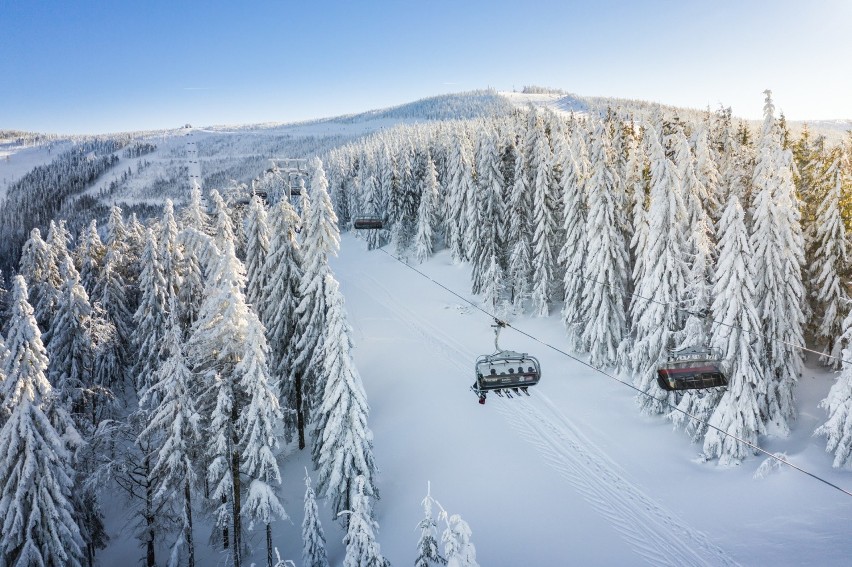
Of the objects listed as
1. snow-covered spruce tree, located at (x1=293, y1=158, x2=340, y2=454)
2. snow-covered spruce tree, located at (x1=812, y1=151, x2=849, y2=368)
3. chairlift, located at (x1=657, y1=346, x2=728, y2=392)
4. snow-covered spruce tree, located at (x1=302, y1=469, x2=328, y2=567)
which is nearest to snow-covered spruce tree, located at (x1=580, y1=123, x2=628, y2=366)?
snow-covered spruce tree, located at (x1=812, y1=151, x2=849, y2=368)

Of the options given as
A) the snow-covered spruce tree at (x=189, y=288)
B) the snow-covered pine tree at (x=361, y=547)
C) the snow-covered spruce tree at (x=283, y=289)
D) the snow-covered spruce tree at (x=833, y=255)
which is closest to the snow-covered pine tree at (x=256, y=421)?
the snow-covered pine tree at (x=361, y=547)

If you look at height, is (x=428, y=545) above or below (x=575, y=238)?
below

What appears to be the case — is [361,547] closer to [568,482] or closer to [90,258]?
[568,482]

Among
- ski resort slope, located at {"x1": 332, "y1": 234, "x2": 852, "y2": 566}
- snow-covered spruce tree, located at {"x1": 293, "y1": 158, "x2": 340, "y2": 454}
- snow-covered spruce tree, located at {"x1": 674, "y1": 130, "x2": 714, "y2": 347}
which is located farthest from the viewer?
snow-covered spruce tree, located at {"x1": 674, "y1": 130, "x2": 714, "y2": 347}

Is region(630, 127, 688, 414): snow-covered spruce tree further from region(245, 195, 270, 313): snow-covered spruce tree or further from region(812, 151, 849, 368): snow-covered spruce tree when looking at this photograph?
region(245, 195, 270, 313): snow-covered spruce tree

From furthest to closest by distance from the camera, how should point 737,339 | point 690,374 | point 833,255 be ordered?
point 833,255
point 737,339
point 690,374

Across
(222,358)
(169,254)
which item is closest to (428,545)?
(222,358)

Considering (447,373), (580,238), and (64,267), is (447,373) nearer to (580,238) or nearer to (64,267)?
(580,238)
